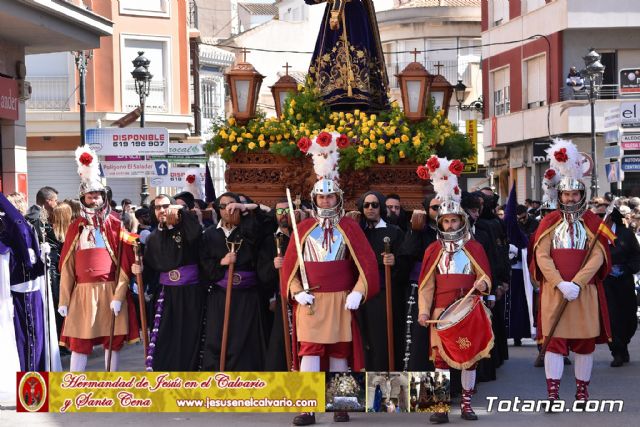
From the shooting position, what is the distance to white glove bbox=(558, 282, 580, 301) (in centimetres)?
1059

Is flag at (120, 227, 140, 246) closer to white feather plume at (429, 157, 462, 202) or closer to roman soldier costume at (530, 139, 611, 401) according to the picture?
white feather plume at (429, 157, 462, 202)

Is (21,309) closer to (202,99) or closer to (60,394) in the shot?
(60,394)

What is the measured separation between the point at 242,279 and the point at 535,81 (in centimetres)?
3065

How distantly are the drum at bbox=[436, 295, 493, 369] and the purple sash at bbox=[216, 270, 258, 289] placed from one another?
2.08m

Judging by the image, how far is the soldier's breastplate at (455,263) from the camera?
10445mm

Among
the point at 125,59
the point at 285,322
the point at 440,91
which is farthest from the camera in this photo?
the point at 125,59

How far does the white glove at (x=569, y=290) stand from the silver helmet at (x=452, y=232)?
0.86m

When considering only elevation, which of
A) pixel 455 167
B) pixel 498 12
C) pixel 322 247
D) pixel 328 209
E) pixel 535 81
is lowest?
pixel 322 247

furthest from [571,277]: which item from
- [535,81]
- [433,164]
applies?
[535,81]

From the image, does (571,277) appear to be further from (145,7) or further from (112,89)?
(145,7)

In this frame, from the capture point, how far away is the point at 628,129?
2234 cm

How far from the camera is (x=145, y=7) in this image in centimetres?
4162

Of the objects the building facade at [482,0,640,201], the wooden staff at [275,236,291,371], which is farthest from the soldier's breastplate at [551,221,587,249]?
the building facade at [482,0,640,201]

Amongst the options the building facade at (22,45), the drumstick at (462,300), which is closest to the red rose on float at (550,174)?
the drumstick at (462,300)
